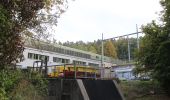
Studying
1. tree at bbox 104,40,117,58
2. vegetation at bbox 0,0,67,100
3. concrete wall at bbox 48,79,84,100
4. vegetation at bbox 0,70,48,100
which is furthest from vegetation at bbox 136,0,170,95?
tree at bbox 104,40,117,58

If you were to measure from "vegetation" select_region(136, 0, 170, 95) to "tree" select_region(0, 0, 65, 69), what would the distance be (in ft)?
41.7

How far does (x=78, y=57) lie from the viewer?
7175cm

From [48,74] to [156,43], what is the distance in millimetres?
8805

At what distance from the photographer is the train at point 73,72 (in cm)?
2272

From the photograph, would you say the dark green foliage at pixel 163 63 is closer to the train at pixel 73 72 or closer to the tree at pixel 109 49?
the train at pixel 73 72

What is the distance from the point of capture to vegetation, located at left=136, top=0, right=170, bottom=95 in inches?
894

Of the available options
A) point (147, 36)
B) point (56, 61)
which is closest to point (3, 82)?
point (147, 36)

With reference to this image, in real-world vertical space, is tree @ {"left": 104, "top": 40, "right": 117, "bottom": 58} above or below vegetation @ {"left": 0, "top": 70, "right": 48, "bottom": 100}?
above

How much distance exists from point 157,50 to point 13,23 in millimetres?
14312

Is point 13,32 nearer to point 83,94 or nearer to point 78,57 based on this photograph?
point 83,94

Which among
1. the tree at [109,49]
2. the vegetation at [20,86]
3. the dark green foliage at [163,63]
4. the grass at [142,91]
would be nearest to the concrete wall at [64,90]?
the vegetation at [20,86]

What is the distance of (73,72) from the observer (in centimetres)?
2292

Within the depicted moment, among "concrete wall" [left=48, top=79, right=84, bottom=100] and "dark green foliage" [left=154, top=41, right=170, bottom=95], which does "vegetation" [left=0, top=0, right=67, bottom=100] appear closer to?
"concrete wall" [left=48, top=79, right=84, bottom=100]

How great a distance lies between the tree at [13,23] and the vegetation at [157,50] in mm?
12721
